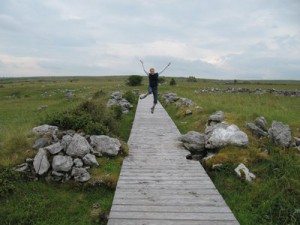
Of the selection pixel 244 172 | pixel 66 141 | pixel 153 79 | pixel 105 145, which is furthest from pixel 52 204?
pixel 153 79

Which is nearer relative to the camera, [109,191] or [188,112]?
[109,191]

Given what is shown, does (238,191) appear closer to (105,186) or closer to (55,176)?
(105,186)

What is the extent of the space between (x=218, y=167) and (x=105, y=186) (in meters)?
3.21

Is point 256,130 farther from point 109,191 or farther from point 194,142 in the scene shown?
point 109,191

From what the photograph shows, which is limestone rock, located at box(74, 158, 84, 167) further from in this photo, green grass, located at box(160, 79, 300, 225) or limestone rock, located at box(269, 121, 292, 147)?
limestone rock, located at box(269, 121, 292, 147)

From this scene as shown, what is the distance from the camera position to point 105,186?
8.34m

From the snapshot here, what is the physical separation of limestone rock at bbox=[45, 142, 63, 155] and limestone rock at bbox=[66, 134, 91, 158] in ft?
0.85

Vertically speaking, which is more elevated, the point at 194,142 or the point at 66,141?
the point at 66,141

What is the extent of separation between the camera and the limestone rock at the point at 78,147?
9.23 meters

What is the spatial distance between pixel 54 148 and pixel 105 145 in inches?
63.6

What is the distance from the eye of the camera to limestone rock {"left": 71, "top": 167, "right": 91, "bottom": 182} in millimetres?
8439

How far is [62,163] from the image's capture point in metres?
8.75

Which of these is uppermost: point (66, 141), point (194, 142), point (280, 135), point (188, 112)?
point (280, 135)

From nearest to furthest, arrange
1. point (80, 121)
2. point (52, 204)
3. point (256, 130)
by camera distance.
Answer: point (52, 204) < point (80, 121) < point (256, 130)
